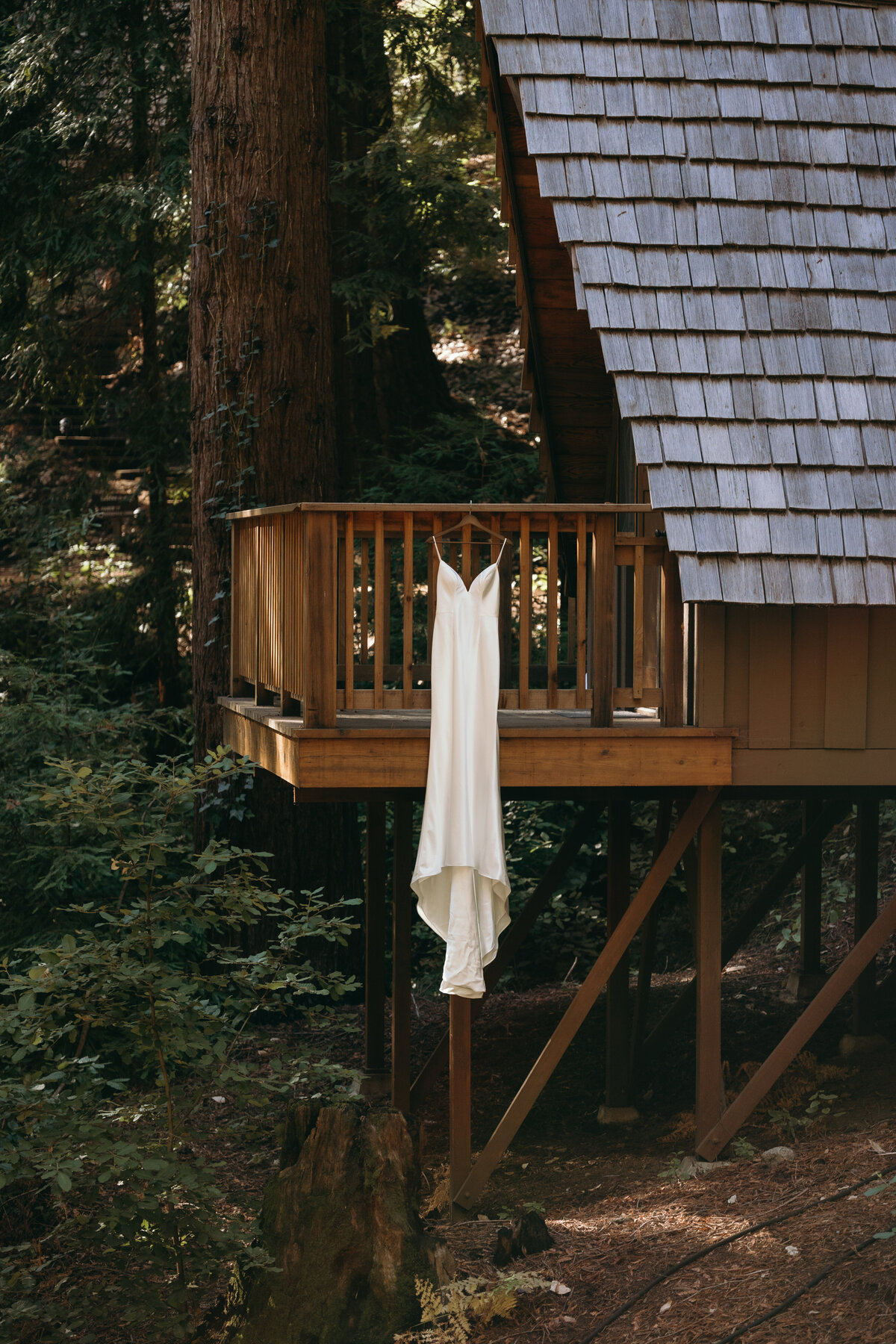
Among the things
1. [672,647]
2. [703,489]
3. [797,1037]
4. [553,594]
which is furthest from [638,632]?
[797,1037]

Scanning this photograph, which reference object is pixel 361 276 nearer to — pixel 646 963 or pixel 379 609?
pixel 646 963

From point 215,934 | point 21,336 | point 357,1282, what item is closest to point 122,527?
point 21,336

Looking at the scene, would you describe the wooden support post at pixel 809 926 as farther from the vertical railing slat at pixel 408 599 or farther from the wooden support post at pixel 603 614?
the vertical railing slat at pixel 408 599

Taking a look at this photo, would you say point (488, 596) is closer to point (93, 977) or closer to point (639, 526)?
point (93, 977)

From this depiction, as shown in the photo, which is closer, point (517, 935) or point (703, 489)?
point (703, 489)

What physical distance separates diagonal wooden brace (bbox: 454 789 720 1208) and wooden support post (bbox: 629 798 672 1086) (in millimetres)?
1303

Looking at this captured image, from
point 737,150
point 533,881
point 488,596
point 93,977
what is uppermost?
point 737,150

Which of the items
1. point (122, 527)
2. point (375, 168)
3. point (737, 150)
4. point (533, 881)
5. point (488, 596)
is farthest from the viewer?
point (122, 527)

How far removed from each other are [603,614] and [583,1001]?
1.70m

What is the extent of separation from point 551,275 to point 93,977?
5769 millimetres

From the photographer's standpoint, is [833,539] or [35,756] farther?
[35,756]

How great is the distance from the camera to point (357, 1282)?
420cm

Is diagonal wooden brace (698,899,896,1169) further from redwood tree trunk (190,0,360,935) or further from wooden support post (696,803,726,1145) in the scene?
redwood tree trunk (190,0,360,935)

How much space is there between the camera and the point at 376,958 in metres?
7.23
